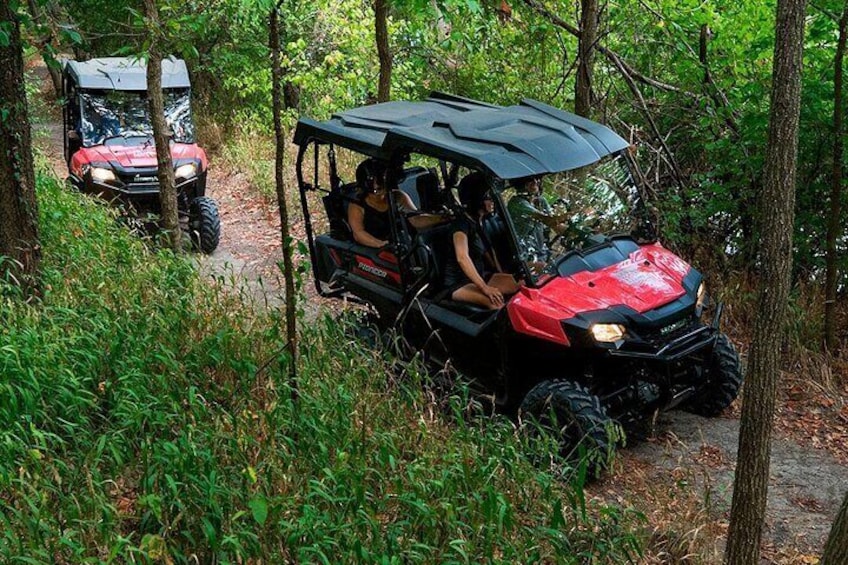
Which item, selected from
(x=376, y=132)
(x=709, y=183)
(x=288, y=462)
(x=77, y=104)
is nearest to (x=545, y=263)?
(x=376, y=132)

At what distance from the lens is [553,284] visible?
5.54 meters

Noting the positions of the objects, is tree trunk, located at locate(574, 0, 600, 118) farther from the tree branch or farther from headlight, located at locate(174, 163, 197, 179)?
headlight, located at locate(174, 163, 197, 179)

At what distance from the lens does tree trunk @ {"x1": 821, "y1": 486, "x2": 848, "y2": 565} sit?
9.53ft

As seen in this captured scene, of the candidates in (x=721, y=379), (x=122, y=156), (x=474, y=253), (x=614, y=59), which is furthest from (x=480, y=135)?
(x=122, y=156)

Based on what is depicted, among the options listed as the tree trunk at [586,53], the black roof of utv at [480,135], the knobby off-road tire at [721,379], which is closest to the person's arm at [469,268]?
the black roof of utv at [480,135]

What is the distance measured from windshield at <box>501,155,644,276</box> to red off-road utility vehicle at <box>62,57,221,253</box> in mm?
5171

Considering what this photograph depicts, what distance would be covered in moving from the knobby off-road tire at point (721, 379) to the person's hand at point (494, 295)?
1.51 m

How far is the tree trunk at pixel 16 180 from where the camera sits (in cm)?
657

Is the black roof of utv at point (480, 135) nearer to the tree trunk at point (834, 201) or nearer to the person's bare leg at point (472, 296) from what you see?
the person's bare leg at point (472, 296)

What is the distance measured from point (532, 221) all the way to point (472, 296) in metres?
0.62

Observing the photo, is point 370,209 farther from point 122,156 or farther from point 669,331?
point 122,156

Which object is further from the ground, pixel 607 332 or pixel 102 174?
pixel 607 332

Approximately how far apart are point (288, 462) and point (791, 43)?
288 centimetres

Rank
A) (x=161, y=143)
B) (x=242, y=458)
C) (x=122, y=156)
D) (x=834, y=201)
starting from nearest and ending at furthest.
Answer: (x=242, y=458)
(x=834, y=201)
(x=161, y=143)
(x=122, y=156)
